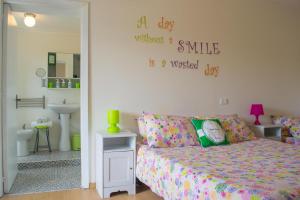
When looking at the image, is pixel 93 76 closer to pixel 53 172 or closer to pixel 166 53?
pixel 166 53

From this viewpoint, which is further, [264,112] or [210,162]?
[264,112]

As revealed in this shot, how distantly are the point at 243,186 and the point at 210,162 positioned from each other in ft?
2.15

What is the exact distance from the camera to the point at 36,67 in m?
5.07

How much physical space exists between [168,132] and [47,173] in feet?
6.38

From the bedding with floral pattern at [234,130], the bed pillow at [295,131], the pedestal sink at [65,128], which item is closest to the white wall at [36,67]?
the pedestal sink at [65,128]

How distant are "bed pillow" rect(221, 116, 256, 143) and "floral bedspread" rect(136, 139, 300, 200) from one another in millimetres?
205

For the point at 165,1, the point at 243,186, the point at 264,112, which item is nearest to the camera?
the point at 243,186

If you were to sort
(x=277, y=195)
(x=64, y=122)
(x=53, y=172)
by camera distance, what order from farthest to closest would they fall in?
(x=64, y=122)
(x=53, y=172)
(x=277, y=195)

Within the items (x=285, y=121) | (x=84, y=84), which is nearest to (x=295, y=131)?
(x=285, y=121)

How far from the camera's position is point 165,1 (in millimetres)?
3521

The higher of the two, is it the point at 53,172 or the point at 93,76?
the point at 93,76

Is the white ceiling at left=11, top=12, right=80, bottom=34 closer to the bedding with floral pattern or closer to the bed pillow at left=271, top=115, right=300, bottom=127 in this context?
the bedding with floral pattern

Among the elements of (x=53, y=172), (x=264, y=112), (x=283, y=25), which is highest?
(x=283, y=25)

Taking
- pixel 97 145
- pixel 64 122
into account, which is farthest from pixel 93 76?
pixel 64 122
